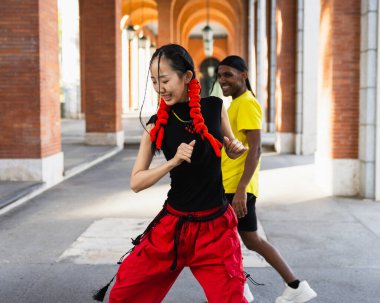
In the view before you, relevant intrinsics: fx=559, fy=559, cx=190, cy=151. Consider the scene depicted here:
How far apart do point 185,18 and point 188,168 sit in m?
39.8

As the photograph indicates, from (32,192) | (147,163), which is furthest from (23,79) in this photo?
(147,163)

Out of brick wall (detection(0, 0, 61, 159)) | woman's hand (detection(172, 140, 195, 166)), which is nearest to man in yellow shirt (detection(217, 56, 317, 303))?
woman's hand (detection(172, 140, 195, 166))

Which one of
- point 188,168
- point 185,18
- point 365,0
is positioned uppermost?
point 185,18

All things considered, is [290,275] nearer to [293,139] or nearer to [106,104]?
[293,139]

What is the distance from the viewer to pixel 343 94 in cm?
884

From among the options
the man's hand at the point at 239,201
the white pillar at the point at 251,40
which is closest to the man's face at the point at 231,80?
the man's hand at the point at 239,201

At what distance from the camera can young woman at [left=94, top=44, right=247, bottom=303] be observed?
2.50m

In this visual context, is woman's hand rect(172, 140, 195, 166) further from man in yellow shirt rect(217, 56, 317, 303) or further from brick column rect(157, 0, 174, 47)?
brick column rect(157, 0, 174, 47)

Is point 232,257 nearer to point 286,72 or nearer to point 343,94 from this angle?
point 343,94

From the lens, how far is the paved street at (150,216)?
4.37 m

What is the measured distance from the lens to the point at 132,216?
723 cm

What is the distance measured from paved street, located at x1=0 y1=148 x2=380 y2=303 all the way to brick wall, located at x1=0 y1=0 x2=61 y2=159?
0.98 m

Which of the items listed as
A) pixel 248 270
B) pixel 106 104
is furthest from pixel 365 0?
pixel 106 104

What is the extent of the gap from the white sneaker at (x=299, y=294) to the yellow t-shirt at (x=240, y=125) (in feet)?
2.31
